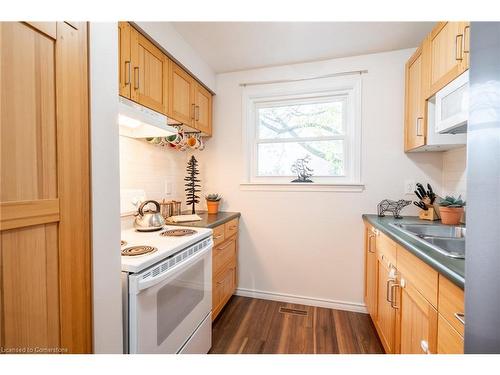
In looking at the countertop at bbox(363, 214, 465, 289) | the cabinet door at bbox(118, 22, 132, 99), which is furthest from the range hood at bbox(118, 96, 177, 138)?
the countertop at bbox(363, 214, 465, 289)

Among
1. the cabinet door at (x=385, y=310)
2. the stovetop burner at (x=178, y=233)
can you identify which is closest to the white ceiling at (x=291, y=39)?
the stovetop burner at (x=178, y=233)

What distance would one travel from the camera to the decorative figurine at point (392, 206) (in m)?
1.90

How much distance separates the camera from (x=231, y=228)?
2.13m

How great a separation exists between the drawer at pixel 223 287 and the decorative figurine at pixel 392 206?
1.48 meters

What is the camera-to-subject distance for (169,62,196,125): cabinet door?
5.55ft

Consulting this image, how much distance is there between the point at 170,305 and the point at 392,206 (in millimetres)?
1910

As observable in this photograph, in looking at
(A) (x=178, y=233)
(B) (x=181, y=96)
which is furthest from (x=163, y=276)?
(B) (x=181, y=96)

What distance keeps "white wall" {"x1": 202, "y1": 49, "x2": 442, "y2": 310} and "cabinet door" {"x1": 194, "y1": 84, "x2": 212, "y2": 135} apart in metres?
0.11

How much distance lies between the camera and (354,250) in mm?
2055

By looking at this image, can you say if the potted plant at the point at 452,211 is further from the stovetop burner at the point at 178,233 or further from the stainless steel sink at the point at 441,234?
the stovetop burner at the point at 178,233

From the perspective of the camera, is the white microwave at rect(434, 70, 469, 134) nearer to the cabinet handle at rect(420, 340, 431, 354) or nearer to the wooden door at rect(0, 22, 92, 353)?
the cabinet handle at rect(420, 340, 431, 354)

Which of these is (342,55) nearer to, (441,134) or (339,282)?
(441,134)

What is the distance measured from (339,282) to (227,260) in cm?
109
